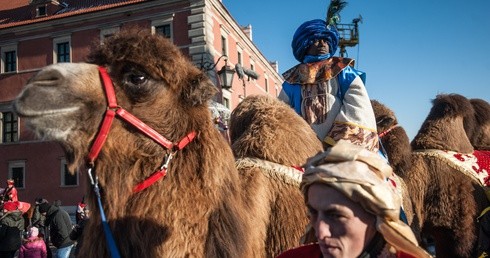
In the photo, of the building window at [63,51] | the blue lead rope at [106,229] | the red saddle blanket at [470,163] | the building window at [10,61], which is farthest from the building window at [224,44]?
the blue lead rope at [106,229]

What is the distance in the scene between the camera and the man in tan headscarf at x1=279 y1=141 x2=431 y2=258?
1471mm

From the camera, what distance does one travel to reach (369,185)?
146cm

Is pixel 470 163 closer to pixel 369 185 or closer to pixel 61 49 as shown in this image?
pixel 369 185

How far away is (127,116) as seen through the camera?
7.00 ft

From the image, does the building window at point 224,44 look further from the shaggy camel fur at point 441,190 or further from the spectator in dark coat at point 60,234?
the shaggy camel fur at point 441,190

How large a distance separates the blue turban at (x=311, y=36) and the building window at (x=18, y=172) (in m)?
27.3

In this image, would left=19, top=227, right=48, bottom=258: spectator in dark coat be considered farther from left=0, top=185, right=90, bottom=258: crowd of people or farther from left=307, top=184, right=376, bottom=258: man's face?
left=307, top=184, right=376, bottom=258: man's face

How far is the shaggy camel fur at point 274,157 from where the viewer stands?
2.64m

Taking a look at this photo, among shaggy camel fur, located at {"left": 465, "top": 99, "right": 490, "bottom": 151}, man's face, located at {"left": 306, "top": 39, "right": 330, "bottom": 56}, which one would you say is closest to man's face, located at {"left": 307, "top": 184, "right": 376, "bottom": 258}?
man's face, located at {"left": 306, "top": 39, "right": 330, "bottom": 56}

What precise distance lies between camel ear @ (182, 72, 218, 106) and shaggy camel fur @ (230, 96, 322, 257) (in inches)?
23.4

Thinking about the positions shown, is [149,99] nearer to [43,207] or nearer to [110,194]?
[110,194]

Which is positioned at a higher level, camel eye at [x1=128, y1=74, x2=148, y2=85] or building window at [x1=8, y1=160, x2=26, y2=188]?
camel eye at [x1=128, y1=74, x2=148, y2=85]

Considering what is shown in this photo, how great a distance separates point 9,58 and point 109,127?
3118 centimetres

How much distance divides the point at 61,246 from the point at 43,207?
152 centimetres
